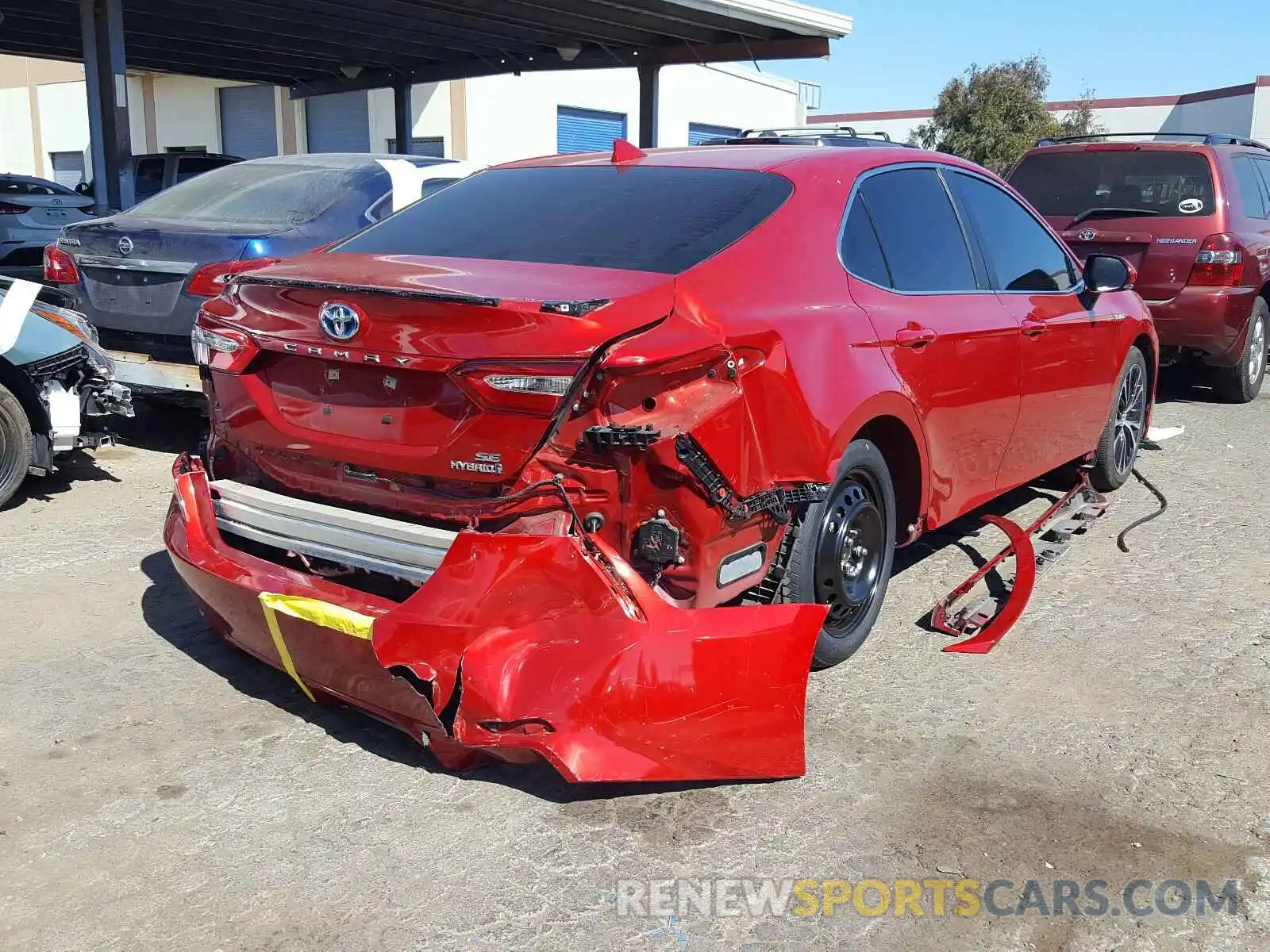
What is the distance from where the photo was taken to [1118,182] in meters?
9.23

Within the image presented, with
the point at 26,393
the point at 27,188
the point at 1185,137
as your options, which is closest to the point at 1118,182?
the point at 1185,137

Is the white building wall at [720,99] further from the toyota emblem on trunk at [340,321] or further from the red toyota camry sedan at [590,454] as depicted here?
the toyota emblem on trunk at [340,321]

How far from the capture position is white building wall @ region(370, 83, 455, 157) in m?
→ 22.7

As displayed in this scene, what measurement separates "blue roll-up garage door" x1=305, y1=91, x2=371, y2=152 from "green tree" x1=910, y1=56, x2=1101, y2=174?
14.5 metres

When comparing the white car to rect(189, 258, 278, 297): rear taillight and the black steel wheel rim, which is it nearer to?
rect(189, 258, 278, 297): rear taillight

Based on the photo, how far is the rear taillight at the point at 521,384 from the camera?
305 cm

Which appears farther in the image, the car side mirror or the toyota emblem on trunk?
the car side mirror

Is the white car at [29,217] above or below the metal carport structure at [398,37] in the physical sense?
below

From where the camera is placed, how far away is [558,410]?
3.07 meters

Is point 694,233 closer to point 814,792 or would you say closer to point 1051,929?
point 814,792

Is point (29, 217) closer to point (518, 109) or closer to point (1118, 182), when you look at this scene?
point (518, 109)

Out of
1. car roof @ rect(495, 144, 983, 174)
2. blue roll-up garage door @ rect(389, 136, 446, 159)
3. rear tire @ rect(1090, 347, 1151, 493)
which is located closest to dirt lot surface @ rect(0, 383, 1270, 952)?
rear tire @ rect(1090, 347, 1151, 493)

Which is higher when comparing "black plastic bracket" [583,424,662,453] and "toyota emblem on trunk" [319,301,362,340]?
"toyota emblem on trunk" [319,301,362,340]

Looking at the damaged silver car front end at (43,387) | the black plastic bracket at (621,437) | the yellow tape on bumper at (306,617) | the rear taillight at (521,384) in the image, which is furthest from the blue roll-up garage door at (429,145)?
the black plastic bracket at (621,437)
